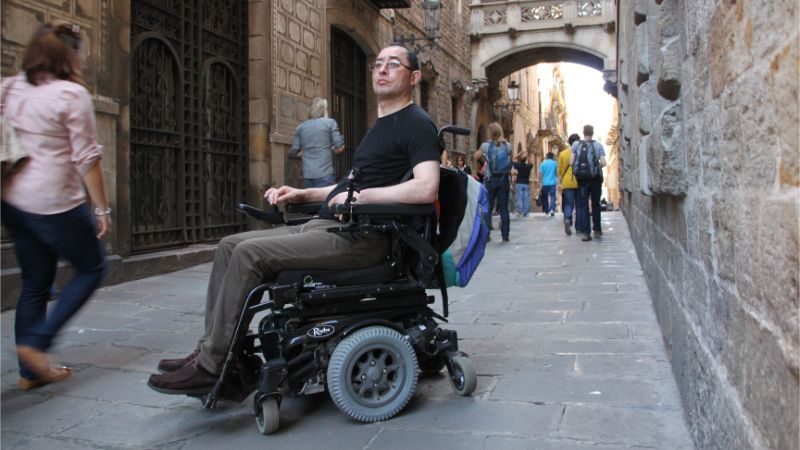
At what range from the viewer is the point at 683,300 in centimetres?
279

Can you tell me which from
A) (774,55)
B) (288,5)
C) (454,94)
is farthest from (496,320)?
(454,94)

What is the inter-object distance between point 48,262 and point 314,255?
145 cm

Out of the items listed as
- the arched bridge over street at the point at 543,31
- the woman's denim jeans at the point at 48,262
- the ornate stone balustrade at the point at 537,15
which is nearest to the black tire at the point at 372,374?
the woman's denim jeans at the point at 48,262

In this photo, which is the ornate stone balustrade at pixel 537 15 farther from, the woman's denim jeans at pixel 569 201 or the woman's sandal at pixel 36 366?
the woman's sandal at pixel 36 366

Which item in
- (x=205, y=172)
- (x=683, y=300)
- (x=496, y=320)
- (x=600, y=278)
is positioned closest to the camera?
(x=683, y=300)

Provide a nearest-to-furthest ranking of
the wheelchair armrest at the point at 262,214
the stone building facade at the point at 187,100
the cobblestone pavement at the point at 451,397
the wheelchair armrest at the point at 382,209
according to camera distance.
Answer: the cobblestone pavement at the point at 451,397 → the wheelchair armrest at the point at 382,209 → the wheelchair armrest at the point at 262,214 → the stone building facade at the point at 187,100

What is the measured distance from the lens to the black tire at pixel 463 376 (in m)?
3.09

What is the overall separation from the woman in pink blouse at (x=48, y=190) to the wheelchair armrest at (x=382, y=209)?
1.38 m

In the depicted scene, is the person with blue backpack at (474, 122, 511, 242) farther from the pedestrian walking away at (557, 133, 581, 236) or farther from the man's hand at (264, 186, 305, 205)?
the man's hand at (264, 186, 305, 205)

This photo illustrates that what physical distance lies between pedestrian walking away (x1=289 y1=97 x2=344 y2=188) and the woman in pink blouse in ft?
17.8

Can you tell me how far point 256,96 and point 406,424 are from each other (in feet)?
24.7

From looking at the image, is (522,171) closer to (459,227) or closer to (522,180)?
(522,180)

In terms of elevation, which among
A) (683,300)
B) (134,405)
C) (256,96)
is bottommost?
(134,405)

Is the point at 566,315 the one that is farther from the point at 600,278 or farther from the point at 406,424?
the point at 406,424
